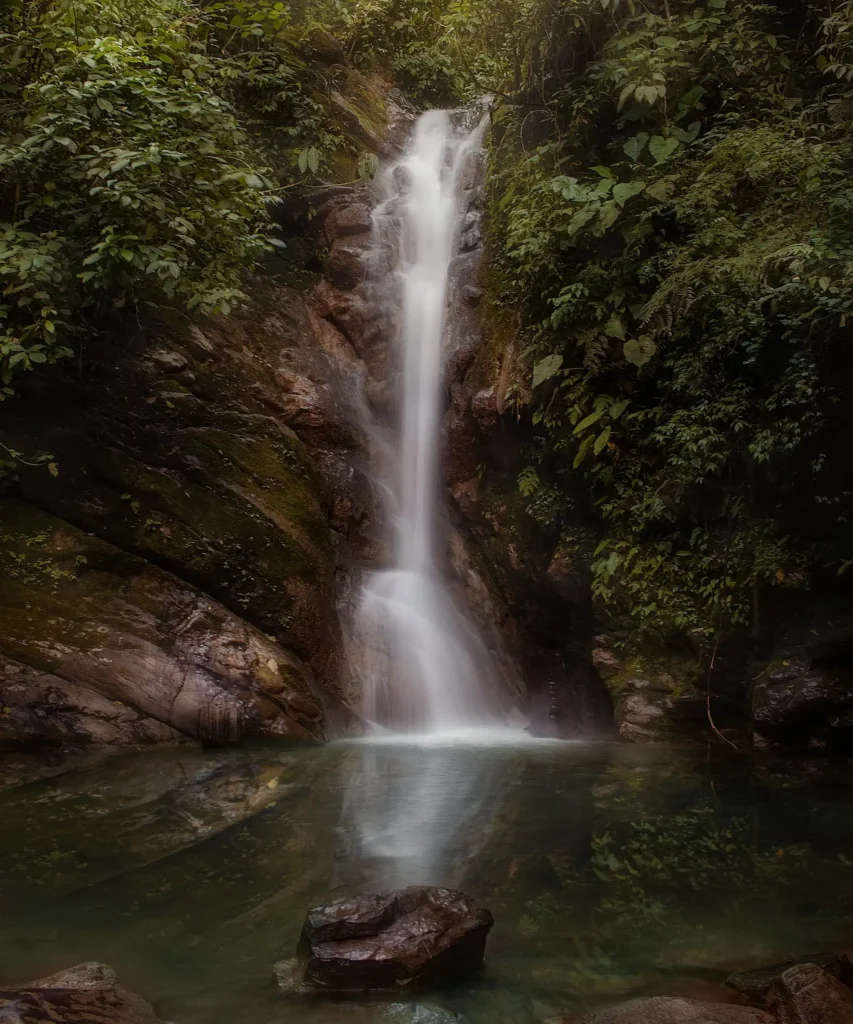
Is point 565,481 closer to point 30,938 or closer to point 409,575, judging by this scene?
point 409,575

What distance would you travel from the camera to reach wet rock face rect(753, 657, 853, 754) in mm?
7164

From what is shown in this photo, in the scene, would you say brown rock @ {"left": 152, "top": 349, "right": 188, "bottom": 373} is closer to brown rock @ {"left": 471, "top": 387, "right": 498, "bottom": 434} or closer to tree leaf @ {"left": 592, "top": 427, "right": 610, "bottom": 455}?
brown rock @ {"left": 471, "top": 387, "right": 498, "bottom": 434}

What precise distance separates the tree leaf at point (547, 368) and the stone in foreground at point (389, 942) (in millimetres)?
6243

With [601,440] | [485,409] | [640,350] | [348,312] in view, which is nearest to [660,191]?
[640,350]

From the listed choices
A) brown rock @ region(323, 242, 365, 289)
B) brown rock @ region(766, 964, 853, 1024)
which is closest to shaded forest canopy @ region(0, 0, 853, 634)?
brown rock @ region(323, 242, 365, 289)

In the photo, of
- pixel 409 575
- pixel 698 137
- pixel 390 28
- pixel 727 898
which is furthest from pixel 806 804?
pixel 390 28

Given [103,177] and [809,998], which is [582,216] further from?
[809,998]

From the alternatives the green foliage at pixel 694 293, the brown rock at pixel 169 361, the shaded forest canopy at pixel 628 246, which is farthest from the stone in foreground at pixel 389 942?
the brown rock at pixel 169 361

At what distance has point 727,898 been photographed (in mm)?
4359

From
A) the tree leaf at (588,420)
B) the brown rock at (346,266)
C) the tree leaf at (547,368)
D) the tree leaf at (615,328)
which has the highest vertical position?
the brown rock at (346,266)

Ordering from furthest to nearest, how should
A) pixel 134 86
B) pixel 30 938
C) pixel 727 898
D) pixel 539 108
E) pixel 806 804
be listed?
pixel 539 108, pixel 134 86, pixel 806 804, pixel 727 898, pixel 30 938

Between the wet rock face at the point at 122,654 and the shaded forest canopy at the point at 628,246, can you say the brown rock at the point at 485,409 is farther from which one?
the wet rock face at the point at 122,654

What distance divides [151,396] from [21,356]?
85.3 inches

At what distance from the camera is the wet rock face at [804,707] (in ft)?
23.5
